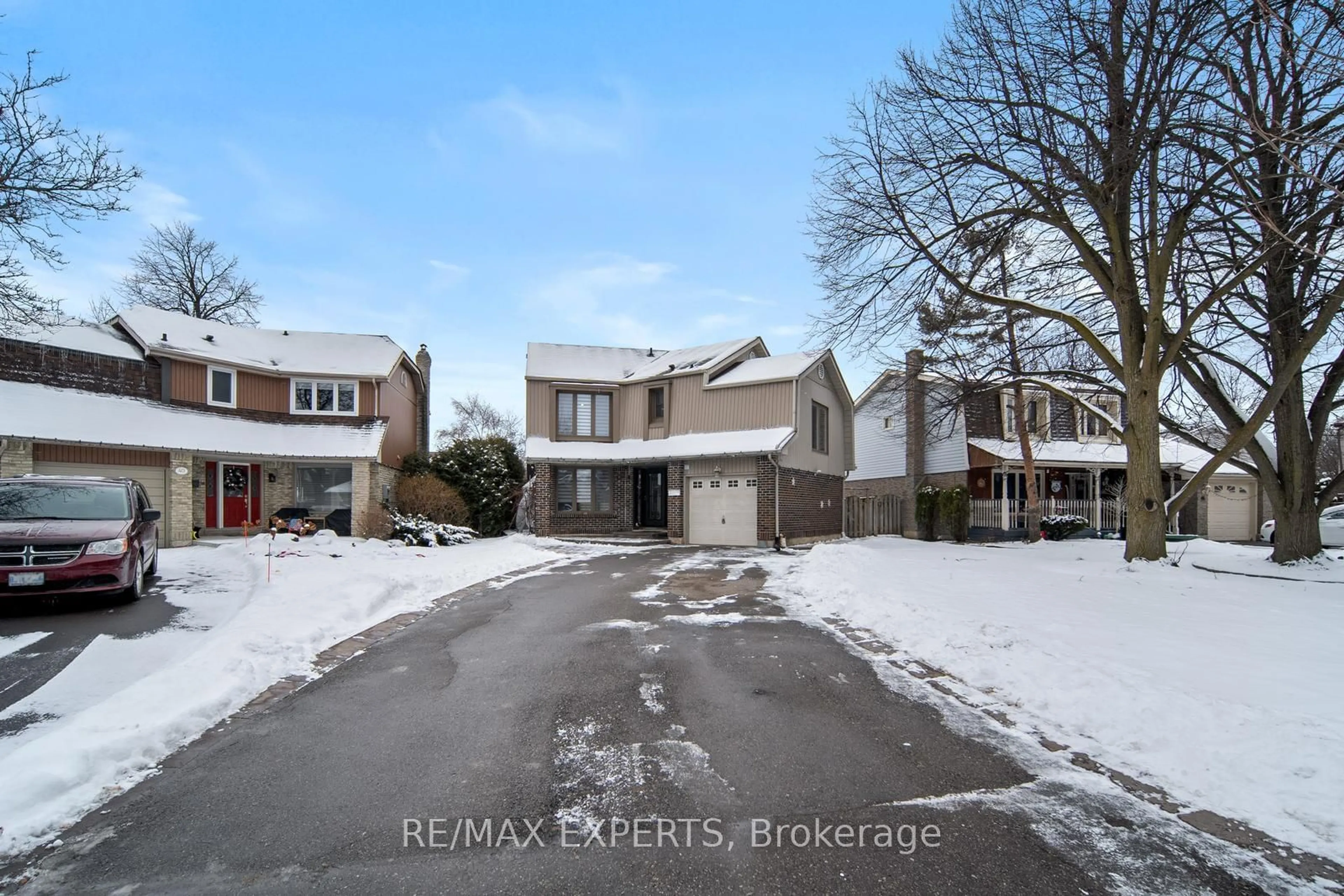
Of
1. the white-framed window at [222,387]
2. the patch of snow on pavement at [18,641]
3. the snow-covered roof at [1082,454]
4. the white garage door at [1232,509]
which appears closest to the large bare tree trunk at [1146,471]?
the snow-covered roof at [1082,454]

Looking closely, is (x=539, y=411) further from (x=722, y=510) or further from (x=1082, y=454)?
(x=1082, y=454)

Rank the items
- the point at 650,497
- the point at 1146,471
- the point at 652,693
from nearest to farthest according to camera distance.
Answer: the point at 652,693
the point at 1146,471
the point at 650,497

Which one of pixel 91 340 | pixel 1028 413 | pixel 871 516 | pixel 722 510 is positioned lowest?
pixel 871 516

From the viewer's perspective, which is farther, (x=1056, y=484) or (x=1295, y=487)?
(x=1056, y=484)

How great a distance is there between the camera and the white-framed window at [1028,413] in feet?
80.7

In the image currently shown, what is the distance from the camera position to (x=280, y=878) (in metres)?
2.85

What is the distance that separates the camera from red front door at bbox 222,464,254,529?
20844mm

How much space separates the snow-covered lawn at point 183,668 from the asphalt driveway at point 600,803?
27 centimetres

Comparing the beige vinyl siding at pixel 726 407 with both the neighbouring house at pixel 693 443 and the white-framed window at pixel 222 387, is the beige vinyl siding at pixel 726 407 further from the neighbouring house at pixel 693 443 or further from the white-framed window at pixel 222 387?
the white-framed window at pixel 222 387

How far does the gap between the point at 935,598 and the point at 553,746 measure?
21.1 ft

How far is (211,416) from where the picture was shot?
2038cm

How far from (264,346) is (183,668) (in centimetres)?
2107

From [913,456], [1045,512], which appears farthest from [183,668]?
[913,456]

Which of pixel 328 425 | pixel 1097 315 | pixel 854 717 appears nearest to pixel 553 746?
pixel 854 717
